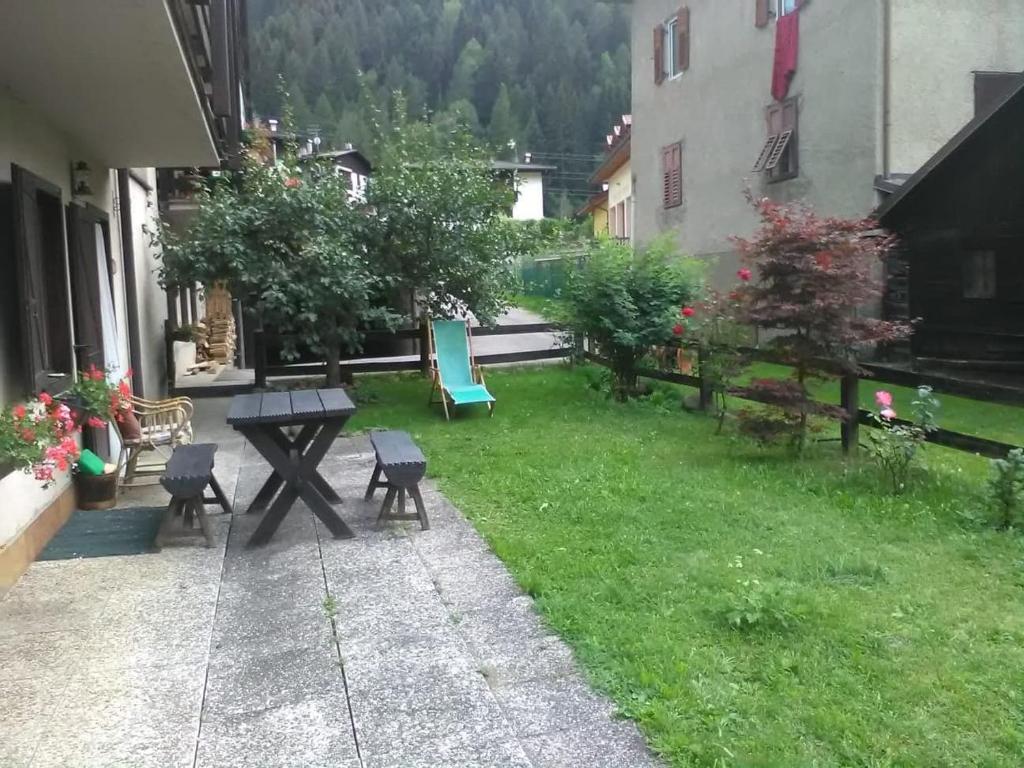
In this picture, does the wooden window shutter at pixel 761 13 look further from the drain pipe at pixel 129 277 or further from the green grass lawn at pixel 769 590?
the drain pipe at pixel 129 277

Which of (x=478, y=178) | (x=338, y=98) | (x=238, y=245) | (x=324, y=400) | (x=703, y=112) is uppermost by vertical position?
(x=338, y=98)

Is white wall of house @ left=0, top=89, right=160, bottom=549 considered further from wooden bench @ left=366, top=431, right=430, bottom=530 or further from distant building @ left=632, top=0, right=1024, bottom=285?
distant building @ left=632, top=0, right=1024, bottom=285

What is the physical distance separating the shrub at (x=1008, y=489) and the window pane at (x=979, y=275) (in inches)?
303

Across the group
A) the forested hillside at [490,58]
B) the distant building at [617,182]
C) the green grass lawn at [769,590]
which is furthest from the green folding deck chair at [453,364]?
the forested hillside at [490,58]

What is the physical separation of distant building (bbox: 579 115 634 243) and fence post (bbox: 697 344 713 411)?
666 inches

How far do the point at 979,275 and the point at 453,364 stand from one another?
7022 mm

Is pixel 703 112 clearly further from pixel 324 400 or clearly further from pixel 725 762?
pixel 725 762

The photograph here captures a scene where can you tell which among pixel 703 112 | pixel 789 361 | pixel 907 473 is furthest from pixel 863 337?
pixel 703 112

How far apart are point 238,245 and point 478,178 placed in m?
2.86

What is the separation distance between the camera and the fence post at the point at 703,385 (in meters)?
9.30

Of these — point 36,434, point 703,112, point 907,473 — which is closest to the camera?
point 36,434

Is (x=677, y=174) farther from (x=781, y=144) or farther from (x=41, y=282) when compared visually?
(x=41, y=282)

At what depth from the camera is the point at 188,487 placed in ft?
17.0

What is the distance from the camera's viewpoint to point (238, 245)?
9.75 meters
